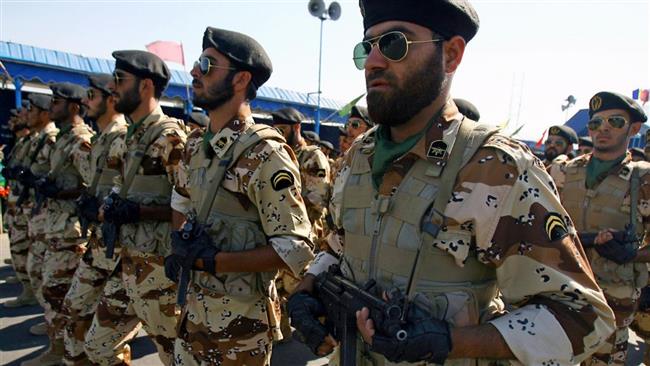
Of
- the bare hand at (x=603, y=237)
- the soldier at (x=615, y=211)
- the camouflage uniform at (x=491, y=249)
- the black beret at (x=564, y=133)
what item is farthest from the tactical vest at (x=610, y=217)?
the black beret at (x=564, y=133)

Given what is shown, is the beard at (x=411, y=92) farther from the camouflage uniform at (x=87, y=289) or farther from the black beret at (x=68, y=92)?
the black beret at (x=68, y=92)

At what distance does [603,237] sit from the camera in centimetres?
344

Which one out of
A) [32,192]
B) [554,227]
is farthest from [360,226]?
[32,192]

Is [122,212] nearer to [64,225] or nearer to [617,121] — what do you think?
[64,225]

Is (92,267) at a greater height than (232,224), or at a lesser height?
lesser

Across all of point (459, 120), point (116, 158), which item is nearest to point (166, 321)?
point (116, 158)

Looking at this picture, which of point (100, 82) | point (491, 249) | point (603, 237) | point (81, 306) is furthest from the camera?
point (100, 82)

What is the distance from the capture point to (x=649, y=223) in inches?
145

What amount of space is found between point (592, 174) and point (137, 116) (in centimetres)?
387

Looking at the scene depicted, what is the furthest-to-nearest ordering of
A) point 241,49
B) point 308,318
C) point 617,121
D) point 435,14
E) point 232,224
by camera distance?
point 617,121 < point 241,49 < point 232,224 < point 308,318 < point 435,14

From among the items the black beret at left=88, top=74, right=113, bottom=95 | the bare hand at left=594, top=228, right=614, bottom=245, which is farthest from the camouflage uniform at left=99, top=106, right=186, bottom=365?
the bare hand at left=594, top=228, right=614, bottom=245

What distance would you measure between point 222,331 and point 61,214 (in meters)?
3.09

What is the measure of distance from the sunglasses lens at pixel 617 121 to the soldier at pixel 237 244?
2821 millimetres

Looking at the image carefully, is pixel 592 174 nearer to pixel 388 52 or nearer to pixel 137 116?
pixel 388 52
